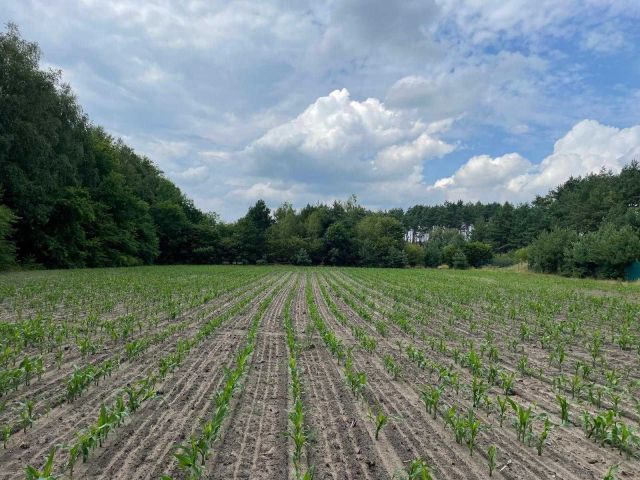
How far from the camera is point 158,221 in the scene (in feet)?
197

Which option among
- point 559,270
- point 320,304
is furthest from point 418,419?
point 559,270

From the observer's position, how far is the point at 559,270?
4516cm

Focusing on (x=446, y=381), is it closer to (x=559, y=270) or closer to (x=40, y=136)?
(x=40, y=136)

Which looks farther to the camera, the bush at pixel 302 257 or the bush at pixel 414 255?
the bush at pixel 414 255

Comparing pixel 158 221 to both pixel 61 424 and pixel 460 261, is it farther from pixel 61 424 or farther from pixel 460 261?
pixel 61 424

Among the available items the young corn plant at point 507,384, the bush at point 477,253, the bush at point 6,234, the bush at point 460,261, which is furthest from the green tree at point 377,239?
the young corn plant at point 507,384

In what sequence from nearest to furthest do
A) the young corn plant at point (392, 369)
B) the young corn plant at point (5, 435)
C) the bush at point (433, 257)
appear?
the young corn plant at point (5, 435) < the young corn plant at point (392, 369) < the bush at point (433, 257)

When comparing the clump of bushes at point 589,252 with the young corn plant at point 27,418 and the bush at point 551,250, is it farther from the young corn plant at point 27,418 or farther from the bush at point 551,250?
the young corn plant at point 27,418

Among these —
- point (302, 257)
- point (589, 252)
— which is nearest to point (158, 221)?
A: point (302, 257)

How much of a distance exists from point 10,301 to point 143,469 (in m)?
13.5

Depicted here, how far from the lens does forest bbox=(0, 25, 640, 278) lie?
2877 centimetres

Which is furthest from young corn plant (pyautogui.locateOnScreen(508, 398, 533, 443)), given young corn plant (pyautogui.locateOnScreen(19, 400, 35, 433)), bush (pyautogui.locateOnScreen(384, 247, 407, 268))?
bush (pyautogui.locateOnScreen(384, 247, 407, 268))

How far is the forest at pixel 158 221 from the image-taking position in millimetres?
28766

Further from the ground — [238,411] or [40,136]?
[40,136]
